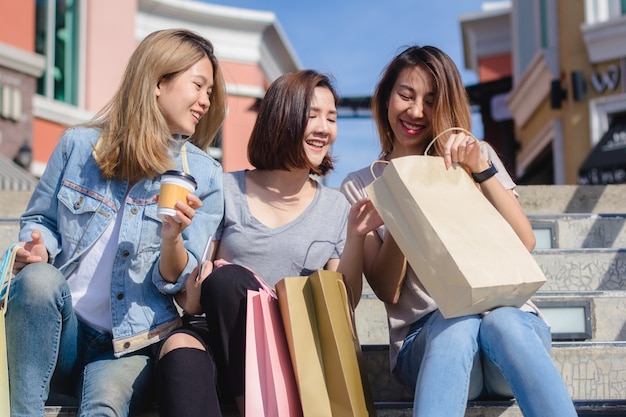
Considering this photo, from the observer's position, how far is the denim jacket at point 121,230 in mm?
2516

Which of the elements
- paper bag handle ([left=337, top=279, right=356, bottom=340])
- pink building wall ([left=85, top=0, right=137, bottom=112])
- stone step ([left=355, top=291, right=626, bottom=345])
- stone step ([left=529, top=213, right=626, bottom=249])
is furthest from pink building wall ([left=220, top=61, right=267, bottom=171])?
paper bag handle ([left=337, top=279, right=356, bottom=340])

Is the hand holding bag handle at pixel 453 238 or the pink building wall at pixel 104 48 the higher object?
the pink building wall at pixel 104 48

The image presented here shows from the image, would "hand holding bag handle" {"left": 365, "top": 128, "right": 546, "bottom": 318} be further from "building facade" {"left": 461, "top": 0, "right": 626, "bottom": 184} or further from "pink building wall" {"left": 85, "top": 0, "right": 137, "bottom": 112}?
"pink building wall" {"left": 85, "top": 0, "right": 137, "bottom": 112}

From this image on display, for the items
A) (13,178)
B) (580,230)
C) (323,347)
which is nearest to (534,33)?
(13,178)

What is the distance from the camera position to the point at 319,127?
9.36 feet

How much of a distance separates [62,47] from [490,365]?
11090 millimetres

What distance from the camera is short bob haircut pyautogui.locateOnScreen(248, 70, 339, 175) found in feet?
9.28

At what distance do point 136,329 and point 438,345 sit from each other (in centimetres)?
90

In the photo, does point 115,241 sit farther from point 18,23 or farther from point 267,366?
point 18,23

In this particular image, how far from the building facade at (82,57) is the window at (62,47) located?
0.01 m

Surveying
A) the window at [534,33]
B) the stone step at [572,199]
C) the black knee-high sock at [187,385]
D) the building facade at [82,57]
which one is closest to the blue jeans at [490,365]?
the black knee-high sock at [187,385]

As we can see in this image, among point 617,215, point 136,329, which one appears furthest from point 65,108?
point 136,329

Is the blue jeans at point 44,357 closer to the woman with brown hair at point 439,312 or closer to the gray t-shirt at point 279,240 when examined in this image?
the gray t-shirt at point 279,240

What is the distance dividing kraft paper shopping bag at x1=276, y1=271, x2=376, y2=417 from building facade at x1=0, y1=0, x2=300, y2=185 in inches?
175
